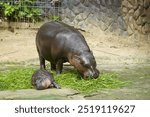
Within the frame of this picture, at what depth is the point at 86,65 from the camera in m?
7.25

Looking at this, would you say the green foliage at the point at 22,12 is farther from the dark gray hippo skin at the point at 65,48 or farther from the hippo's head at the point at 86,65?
the hippo's head at the point at 86,65

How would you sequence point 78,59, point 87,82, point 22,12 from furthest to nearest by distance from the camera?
1. point 22,12
2. point 78,59
3. point 87,82

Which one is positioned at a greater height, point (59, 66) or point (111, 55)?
point (59, 66)

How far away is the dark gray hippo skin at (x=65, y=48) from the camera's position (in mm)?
7309

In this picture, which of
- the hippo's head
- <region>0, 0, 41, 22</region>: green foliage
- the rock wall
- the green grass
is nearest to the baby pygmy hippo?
the green grass

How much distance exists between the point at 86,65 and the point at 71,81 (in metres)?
0.42

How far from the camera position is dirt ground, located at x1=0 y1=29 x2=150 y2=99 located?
6980 millimetres

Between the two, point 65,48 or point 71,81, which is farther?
point 65,48

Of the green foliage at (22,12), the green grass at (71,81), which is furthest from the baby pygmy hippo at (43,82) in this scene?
the green foliage at (22,12)

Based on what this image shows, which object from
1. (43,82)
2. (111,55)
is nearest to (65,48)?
(43,82)

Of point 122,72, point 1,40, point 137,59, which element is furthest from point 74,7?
point 122,72

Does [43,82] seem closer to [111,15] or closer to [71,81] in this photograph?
[71,81]

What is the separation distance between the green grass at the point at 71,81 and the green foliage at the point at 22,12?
5.68 meters

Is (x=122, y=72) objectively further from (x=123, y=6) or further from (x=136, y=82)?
(x=123, y=6)
